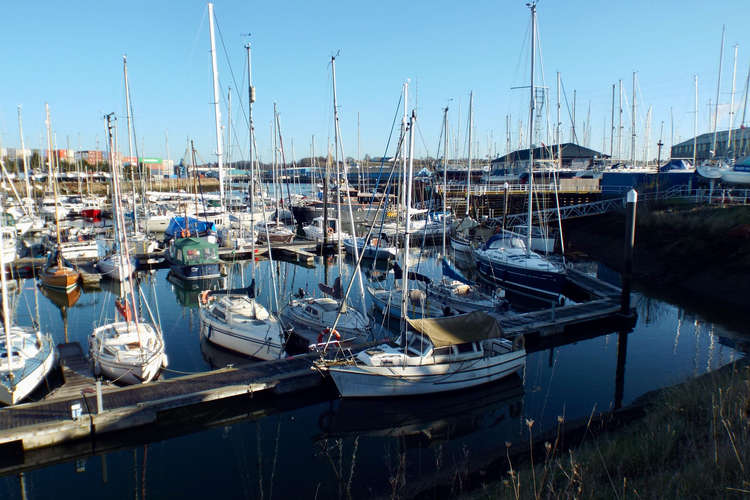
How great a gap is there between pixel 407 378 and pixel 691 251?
2514 centimetres

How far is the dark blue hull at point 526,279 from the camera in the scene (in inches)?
1086

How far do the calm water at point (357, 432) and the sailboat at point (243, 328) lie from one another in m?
0.71

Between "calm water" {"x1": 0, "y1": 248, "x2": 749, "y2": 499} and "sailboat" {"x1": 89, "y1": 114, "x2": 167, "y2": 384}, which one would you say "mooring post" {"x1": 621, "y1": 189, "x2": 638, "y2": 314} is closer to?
"calm water" {"x1": 0, "y1": 248, "x2": 749, "y2": 499}

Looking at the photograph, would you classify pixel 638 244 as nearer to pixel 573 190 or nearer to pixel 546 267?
pixel 546 267

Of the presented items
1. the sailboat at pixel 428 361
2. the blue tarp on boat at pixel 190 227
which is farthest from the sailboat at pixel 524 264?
the blue tarp on boat at pixel 190 227

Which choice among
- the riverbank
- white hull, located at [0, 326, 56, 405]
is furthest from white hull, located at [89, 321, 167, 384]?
the riverbank

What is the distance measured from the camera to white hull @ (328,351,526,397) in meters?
15.3

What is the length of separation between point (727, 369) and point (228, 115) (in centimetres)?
2597

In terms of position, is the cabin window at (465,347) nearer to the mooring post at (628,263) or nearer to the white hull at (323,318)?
the white hull at (323,318)

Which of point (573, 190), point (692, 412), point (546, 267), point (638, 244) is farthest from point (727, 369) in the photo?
point (573, 190)

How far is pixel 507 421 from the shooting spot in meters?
14.9

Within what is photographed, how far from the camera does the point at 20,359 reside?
1511 centimetres

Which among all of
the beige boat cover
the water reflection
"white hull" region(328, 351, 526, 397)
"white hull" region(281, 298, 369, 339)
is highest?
the beige boat cover

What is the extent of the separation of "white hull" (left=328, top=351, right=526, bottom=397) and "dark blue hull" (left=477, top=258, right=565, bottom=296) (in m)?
12.7
